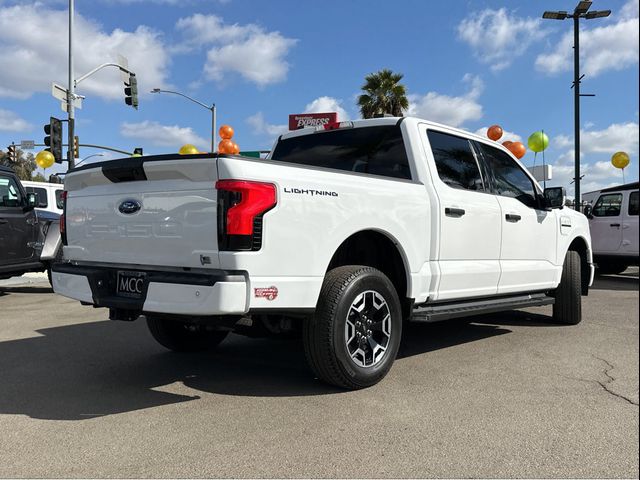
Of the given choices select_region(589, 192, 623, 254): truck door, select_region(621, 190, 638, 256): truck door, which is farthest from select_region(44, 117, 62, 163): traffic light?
select_region(621, 190, 638, 256): truck door

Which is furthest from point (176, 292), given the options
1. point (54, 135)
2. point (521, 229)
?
point (54, 135)

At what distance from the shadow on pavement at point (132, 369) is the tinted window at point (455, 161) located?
160 centimetres

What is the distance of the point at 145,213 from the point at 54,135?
53.6 ft

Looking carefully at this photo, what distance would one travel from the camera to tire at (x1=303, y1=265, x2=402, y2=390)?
3.66 meters

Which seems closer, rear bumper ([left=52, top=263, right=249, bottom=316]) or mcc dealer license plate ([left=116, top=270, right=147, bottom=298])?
rear bumper ([left=52, top=263, right=249, bottom=316])

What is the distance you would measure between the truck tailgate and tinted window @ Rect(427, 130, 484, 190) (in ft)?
7.18

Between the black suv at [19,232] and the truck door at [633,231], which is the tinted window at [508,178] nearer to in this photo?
the truck door at [633,231]

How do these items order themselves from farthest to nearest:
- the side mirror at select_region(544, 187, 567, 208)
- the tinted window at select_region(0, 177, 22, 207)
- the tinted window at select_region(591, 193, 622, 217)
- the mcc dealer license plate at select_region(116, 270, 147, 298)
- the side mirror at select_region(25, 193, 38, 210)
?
the tinted window at select_region(591, 193, 622, 217) → the side mirror at select_region(25, 193, 38, 210) → the tinted window at select_region(0, 177, 22, 207) → the side mirror at select_region(544, 187, 567, 208) → the mcc dealer license plate at select_region(116, 270, 147, 298)

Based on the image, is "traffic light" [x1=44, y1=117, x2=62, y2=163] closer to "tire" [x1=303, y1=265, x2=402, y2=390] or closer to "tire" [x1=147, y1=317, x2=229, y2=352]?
"tire" [x1=147, y1=317, x2=229, y2=352]

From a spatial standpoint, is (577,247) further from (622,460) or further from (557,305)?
(622,460)

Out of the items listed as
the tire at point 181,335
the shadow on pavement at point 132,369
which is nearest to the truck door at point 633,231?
the shadow on pavement at point 132,369

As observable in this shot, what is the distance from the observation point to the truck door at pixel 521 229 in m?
5.18

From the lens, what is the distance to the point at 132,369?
15.2 feet

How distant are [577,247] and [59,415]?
5735mm
